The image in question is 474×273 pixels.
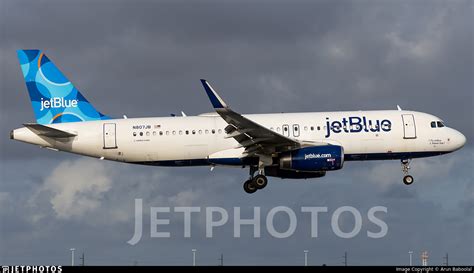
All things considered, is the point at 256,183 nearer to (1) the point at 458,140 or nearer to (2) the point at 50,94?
(1) the point at 458,140

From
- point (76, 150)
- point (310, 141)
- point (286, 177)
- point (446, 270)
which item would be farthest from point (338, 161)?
point (76, 150)

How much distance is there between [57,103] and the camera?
72.9 meters

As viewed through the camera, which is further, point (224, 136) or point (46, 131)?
point (46, 131)

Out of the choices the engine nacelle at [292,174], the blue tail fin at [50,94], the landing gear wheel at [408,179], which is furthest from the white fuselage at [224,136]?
the engine nacelle at [292,174]

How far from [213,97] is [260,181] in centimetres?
933

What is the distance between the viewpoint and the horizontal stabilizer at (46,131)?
67300 millimetres

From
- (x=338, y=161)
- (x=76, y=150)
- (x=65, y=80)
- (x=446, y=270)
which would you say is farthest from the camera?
(x=65, y=80)

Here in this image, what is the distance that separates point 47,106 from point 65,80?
2939 millimetres

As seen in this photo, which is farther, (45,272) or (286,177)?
(286,177)

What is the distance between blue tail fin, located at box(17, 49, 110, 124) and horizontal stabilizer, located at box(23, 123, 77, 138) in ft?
9.69

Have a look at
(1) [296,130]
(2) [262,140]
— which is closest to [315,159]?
(1) [296,130]

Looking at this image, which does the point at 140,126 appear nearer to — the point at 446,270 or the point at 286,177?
the point at 286,177

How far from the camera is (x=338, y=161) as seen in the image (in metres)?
65.6

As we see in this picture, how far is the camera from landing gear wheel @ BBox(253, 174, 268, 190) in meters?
68.1
